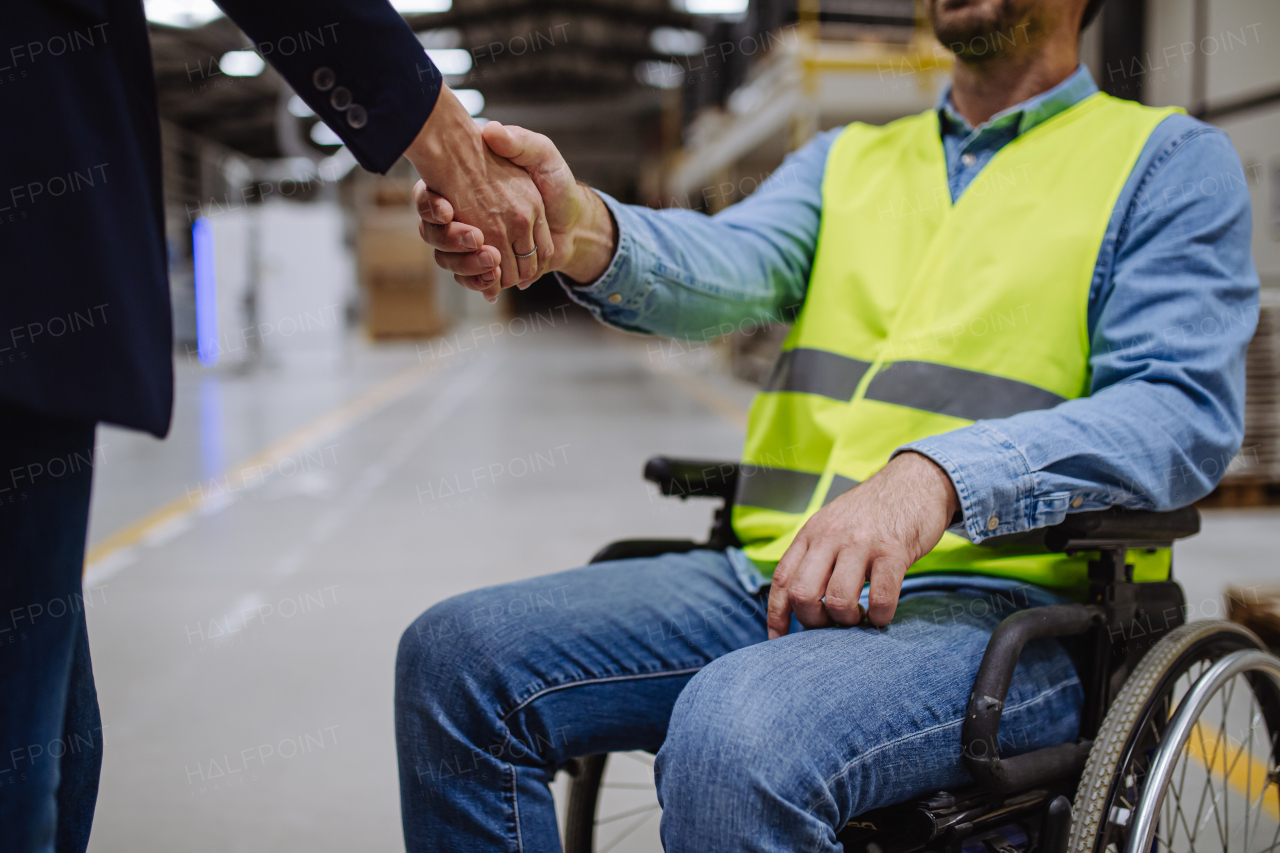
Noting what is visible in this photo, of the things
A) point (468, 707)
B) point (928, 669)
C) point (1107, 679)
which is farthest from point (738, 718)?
point (1107, 679)

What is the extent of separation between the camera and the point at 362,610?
330 cm

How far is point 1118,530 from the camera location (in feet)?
3.63

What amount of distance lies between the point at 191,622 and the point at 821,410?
8.63ft

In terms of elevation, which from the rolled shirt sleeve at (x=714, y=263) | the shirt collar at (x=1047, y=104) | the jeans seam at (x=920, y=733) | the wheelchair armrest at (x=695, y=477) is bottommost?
the jeans seam at (x=920, y=733)

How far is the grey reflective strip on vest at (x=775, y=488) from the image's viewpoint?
1389 millimetres

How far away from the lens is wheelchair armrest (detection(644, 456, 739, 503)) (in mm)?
1546

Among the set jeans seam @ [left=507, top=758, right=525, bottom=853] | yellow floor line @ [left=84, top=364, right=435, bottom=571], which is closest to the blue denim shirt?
jeans seam @ [left=507, top=758, right=525, bottom=853]

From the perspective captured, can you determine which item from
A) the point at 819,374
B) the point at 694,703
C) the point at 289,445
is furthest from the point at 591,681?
the point at 289,445

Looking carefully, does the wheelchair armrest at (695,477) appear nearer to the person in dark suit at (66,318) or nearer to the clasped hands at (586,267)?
the clasped hands at (586,267)

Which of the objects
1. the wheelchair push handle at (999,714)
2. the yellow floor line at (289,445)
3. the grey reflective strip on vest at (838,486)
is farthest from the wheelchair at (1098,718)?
the yellow floor line at (289,445)

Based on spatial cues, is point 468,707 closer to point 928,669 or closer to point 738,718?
point 738,718

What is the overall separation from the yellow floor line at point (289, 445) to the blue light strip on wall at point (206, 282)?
2.44 meters

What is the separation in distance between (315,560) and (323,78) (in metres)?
Result: 3.25

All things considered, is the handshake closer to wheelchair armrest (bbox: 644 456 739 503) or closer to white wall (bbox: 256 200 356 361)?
wheelchair armrest (bbox: 644 456 739 503)
